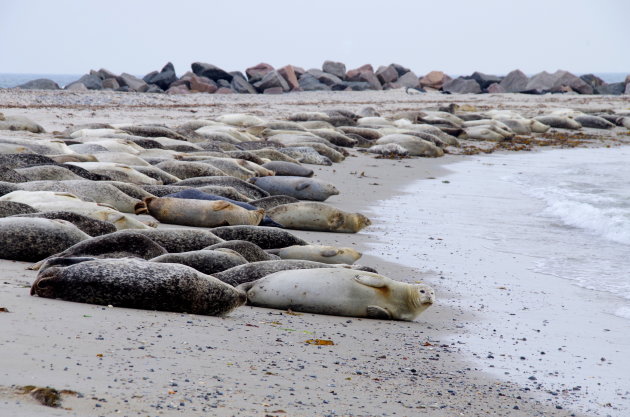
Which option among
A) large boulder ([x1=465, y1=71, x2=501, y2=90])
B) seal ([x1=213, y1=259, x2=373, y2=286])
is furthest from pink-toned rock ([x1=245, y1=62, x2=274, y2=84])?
seal ([x1=213, y1=259, x2=373, y2=286])

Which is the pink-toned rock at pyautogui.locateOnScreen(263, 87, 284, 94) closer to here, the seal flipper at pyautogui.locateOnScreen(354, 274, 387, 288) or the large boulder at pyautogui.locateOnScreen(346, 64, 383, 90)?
the large boulder at pyautogui.locateOnScreen(346, 64, 383, 90)

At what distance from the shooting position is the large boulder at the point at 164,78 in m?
35.4

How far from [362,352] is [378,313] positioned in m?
0.85

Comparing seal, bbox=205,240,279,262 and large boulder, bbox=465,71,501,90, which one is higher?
seal, bbox=205,240,279,262

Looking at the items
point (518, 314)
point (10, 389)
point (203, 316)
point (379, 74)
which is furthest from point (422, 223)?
point (379, 74)

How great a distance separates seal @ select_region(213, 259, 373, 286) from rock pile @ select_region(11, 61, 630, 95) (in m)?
27.6

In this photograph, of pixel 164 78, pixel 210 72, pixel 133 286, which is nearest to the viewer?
pixel 133 286

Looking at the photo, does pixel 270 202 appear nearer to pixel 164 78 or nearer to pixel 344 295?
pixel 344 295

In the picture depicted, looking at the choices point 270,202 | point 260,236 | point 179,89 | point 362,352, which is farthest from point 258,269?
point 179,89

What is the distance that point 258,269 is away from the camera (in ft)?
17.0

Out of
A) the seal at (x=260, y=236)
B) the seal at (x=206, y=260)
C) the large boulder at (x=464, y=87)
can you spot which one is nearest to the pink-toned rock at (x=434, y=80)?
the large boulder at (x=464, y=87)

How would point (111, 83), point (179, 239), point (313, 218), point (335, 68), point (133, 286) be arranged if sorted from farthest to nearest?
point (335, 68), point (111, 83), point (313, 218), point (179, 239), point (133, 286)

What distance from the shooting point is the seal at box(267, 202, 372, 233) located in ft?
25.0

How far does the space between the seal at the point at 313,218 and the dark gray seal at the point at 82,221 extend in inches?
81.4
